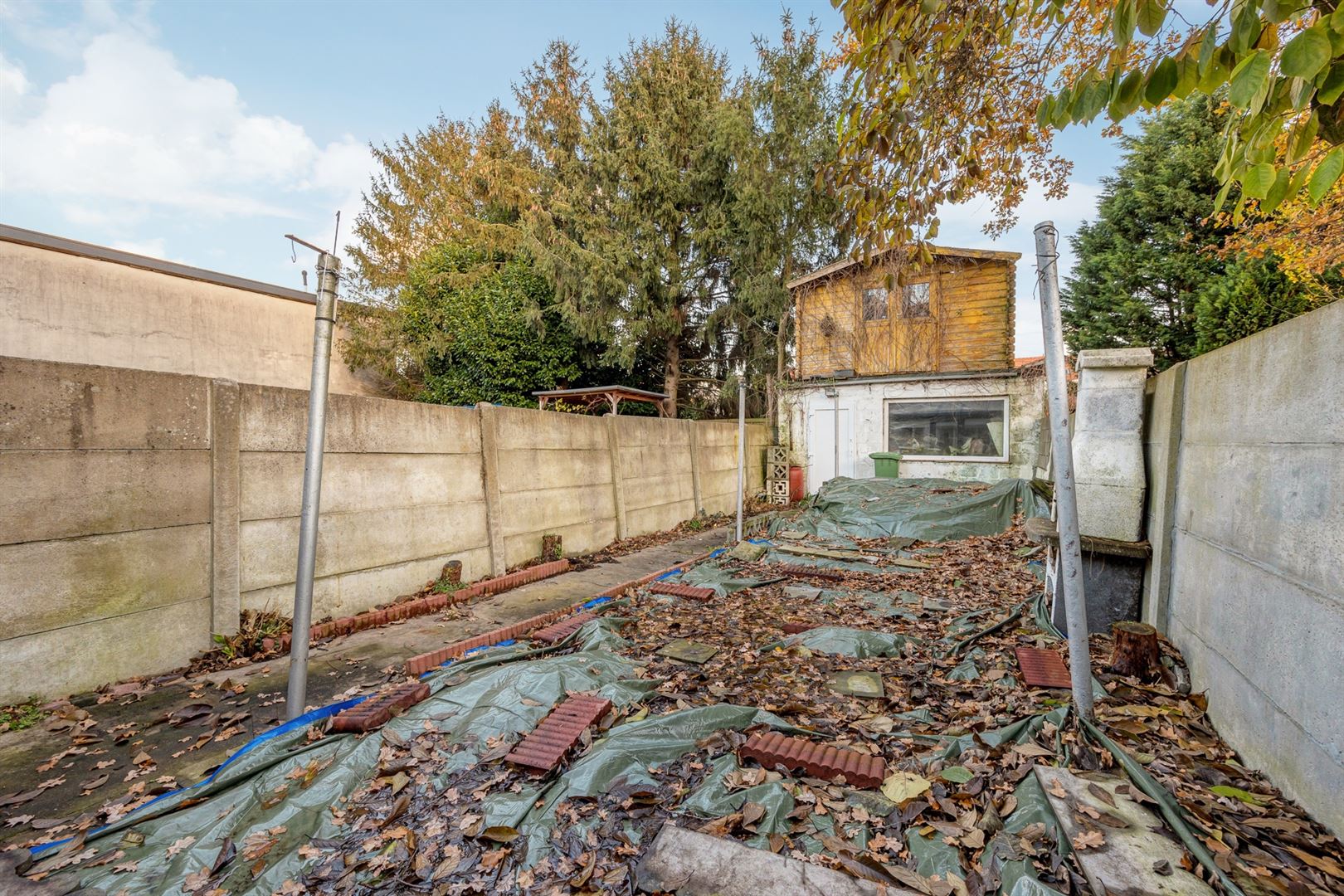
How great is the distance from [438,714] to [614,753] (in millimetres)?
1137

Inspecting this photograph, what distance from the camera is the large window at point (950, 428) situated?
11078 mm

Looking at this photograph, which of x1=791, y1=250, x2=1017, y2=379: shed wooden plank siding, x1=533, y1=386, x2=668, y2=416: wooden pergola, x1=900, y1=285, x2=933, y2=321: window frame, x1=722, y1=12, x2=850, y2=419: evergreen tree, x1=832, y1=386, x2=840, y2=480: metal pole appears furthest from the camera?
x1=722, y1=12, x2=850, y2=419: evergreen tree

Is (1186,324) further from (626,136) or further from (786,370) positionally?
(626,136)

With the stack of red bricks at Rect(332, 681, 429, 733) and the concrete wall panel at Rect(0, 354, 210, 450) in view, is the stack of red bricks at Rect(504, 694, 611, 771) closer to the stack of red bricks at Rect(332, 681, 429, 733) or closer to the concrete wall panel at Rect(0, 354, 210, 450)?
the stack of red bricks at Rect(332, 681, 429, 733)

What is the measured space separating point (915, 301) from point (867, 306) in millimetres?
1036

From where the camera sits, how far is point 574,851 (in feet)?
6.65

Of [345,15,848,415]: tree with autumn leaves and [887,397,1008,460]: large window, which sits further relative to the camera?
[345,15,848,415]: tree with autumn leaves

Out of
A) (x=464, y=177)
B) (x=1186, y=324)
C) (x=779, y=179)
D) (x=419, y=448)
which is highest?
(x=464, y=177)

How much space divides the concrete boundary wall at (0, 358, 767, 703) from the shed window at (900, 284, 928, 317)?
380 inches

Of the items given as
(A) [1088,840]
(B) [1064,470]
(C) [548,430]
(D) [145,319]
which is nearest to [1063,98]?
(B) [1064,470]

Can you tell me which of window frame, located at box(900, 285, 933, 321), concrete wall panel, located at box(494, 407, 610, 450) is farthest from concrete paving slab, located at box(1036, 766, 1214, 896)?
window frame, located at box(900, 285, 933, 321)

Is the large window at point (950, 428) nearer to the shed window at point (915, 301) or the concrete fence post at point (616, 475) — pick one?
the shed window at point (915, 301)

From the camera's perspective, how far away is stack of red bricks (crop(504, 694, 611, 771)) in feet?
8.23

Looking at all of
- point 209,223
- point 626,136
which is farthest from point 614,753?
point 626,136
